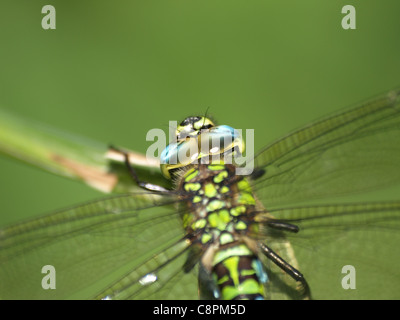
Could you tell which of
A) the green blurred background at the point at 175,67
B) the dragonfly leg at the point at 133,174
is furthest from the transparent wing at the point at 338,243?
the green blurred background at the point at 175,67

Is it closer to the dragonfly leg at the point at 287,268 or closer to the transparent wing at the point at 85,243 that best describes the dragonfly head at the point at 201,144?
the transparent wing at the point at 85,243

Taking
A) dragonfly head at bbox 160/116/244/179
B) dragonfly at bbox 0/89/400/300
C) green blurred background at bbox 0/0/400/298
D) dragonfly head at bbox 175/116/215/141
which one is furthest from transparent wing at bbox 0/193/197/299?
green blurred background at bbox 0/0/400/298

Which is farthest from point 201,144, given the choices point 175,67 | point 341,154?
point 175,67

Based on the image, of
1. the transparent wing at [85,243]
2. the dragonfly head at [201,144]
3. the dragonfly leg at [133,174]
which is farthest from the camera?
the dragonfly head at [201,144]

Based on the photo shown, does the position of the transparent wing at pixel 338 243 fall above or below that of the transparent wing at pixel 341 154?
below

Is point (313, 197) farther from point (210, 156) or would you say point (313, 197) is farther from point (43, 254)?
point (43, 254)

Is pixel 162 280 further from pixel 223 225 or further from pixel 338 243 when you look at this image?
pixel 338 243

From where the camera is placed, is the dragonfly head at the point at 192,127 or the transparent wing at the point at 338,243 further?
the dragonfly head at the point at 192,127
